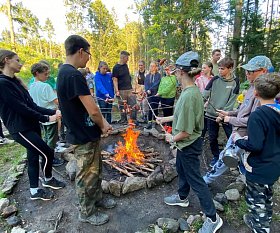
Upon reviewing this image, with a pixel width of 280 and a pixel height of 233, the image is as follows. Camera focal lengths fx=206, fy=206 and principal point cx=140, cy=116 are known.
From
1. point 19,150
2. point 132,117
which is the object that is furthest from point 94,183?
point 132,117

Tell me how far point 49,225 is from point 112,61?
27646 mm

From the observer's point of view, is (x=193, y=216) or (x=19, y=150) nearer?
(x=193, y=216)

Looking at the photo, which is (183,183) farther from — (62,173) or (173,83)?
(173,83)

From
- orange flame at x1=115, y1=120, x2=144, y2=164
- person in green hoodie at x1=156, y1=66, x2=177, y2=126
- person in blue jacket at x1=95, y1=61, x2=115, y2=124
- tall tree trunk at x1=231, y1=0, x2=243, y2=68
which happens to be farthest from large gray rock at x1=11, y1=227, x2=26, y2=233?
tall tree trunk at x1=231, y1=0, x2=243, y2=68

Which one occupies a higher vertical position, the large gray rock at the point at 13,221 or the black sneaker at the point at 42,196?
the black sneaker at the point at 42,196

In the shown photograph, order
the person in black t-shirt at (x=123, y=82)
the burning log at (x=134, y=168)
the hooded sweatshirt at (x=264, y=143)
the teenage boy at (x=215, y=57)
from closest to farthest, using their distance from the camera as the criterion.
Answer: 1. the hooded sweatshirt at (x=264, y=143)
2. the burning log at (x=134, y=168)
3. the teenage boy at (x=215, y=57)
4. the person in black t-shirt at (x=123, y=82)

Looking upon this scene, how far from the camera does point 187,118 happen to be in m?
2.33

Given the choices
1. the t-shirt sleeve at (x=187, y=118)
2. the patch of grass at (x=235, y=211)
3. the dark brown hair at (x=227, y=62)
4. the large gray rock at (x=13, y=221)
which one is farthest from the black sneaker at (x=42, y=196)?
the dark brown hair at (x=227, y=62)

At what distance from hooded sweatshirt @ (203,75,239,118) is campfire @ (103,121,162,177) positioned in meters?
1.54

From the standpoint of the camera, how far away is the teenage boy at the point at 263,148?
2080 millimetres

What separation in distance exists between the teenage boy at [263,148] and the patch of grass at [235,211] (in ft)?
1.32

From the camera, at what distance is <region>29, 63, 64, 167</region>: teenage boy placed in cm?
381

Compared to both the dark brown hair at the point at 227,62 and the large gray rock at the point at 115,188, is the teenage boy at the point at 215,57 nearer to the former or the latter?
the dark brown hair at the point at 227,62

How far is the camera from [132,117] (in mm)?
7164
